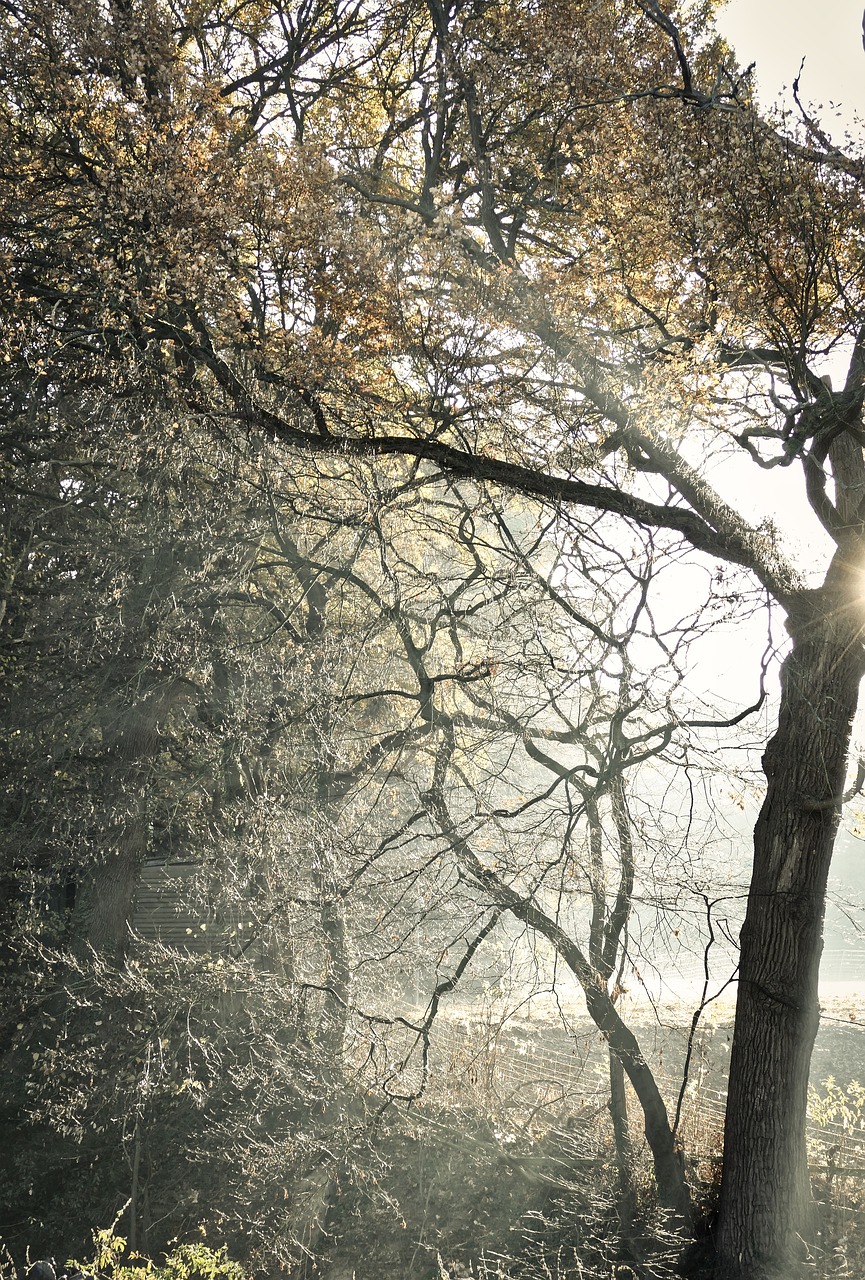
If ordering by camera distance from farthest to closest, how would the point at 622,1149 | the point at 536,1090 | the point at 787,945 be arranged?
the point at 536,1090 < the point at 622,1149 < the point at 787,945

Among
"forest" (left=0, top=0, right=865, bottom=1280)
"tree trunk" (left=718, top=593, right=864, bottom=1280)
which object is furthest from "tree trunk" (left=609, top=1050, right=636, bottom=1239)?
"tree trunk" (left=718, top=593, right=864, bottom=1280)

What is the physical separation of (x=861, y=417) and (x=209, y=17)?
800 centimetres

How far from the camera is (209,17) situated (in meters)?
9.74

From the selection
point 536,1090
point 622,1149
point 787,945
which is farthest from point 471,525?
point 536,1090

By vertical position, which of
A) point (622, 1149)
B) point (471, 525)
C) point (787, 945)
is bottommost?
point (622, 1149)

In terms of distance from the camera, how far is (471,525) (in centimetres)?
832

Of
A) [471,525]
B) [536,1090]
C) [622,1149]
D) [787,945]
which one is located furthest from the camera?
[536,1090]

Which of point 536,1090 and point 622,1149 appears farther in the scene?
point 536,1090

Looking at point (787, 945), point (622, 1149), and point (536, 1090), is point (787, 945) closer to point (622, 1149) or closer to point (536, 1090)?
point (622, 1149)

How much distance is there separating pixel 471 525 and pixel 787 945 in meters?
4.23

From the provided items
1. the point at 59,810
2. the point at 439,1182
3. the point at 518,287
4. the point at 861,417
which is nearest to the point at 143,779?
the point at 59,810

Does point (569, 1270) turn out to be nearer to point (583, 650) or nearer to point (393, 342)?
point (583, 650)

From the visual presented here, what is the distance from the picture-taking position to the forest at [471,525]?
636 cm

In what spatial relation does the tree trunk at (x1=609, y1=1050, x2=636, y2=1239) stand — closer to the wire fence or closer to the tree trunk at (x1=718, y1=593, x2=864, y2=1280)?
the wire fence
